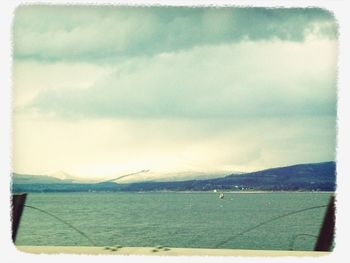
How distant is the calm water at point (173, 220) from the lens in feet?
7.43

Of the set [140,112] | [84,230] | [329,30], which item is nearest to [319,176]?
[329,30]

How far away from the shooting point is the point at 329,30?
88.6 inches

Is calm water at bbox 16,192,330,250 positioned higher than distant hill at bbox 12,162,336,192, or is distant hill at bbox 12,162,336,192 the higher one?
distant hill at bbox 12,162,336,192

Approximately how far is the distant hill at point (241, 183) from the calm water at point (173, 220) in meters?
0.04

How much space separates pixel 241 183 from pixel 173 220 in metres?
0.38

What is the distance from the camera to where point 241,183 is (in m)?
2.36

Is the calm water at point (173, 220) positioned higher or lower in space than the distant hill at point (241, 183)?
lower

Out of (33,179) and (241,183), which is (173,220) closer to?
(241,183)

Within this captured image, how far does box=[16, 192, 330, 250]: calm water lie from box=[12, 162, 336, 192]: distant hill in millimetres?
37

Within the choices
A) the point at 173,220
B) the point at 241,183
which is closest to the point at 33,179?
the point at 173,220

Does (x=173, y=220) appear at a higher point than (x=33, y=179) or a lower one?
lower

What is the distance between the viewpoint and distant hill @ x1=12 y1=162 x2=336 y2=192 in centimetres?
228

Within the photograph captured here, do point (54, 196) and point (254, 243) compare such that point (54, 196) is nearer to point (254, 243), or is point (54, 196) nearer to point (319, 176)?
point (254, 243)

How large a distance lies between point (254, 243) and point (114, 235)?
2.17ft
